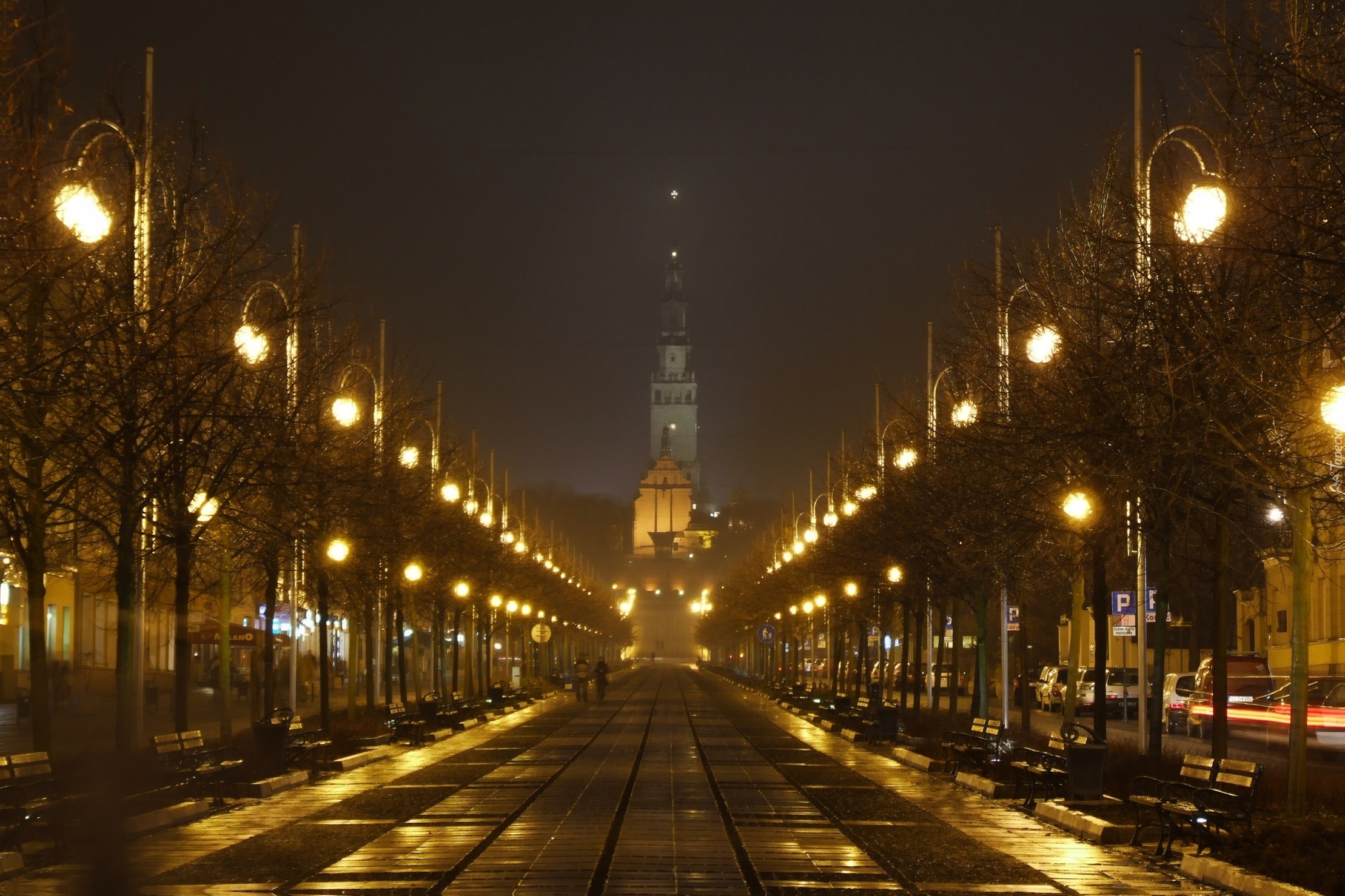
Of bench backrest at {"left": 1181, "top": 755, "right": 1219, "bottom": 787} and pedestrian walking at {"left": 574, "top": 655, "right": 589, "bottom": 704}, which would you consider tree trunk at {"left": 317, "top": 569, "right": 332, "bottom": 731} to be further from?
pedestrian walking at {"left": 574, "top": 655, "right": 589, "bottom": 704}

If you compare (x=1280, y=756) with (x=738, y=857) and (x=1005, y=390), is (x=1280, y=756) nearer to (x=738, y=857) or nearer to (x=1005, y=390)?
(x=1005, y=390)

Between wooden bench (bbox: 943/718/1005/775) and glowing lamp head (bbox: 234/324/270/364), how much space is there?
1316cm

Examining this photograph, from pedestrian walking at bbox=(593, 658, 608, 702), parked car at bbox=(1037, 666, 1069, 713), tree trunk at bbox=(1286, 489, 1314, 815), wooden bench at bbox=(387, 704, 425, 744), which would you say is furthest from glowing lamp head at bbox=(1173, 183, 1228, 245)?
pedestrian walking at bbox=(593, 658, 608, 702)

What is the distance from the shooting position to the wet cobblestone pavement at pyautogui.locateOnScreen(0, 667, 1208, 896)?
53.2 ft

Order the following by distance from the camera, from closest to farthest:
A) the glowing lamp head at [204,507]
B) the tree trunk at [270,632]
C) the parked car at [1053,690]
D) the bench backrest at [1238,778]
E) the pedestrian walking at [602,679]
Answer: the bench backrest at [1238,778] → the glowing lamp head at [204,507] → the tree trunk at [270,632] → the parked car at [1053,690] → the pedestrian walking at [602,679]

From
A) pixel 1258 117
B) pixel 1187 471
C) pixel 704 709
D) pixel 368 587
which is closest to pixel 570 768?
pixel 368 587

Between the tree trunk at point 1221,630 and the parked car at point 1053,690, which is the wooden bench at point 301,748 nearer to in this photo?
the tree trunk at point 1221,630

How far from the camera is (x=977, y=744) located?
28.6m

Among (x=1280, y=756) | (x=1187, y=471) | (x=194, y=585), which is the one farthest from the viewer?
(x=194, y=585)

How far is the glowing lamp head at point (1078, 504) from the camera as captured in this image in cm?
2448

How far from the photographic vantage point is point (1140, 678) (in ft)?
103

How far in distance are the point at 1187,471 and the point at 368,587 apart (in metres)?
22.8

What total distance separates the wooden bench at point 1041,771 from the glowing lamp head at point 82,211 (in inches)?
551

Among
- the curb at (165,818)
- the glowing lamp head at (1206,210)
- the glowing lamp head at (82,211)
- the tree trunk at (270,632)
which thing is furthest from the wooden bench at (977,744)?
the glowing lamp head at (82,211)
